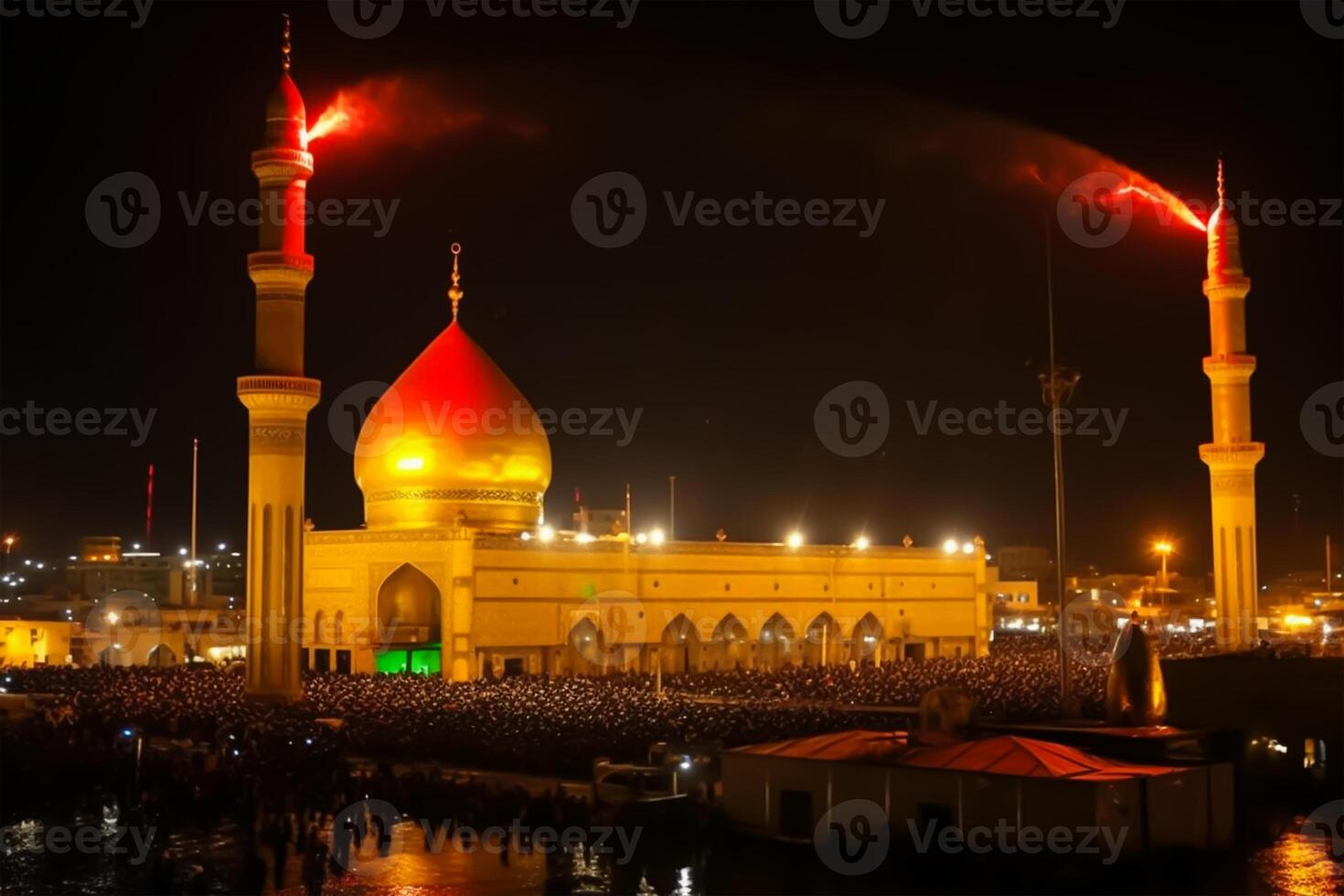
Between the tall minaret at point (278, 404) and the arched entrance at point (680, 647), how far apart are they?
12.0m

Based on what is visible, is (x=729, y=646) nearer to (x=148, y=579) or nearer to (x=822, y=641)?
(x=822, y=641)

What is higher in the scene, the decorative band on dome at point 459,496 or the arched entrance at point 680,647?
the decorative band on dome at point 459,496

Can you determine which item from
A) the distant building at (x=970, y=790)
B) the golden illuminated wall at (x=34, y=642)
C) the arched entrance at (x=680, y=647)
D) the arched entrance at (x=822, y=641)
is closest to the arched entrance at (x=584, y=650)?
the arched entrance at (x=680, y=647)

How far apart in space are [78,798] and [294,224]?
36.7 ft

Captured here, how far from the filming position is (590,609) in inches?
1352

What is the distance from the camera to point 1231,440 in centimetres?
3475

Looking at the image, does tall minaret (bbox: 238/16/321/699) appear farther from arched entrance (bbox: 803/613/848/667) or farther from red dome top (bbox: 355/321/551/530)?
arched entrance (bbox: 803/613/848/667)

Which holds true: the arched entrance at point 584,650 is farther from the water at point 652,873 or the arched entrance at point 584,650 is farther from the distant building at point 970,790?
the water at point 652,873

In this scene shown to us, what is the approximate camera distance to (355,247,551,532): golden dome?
112ft

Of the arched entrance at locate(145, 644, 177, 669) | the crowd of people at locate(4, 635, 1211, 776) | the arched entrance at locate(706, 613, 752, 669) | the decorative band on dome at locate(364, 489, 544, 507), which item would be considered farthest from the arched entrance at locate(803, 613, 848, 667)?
the arched entrance at locate(145, 644, 177, 669)

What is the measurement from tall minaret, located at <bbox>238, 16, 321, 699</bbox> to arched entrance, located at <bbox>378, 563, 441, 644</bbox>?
23.4 feet

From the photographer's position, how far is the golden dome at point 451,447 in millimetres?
34062

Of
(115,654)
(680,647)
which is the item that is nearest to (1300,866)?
(680,647)

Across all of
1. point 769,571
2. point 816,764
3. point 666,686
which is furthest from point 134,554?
point 816,764
